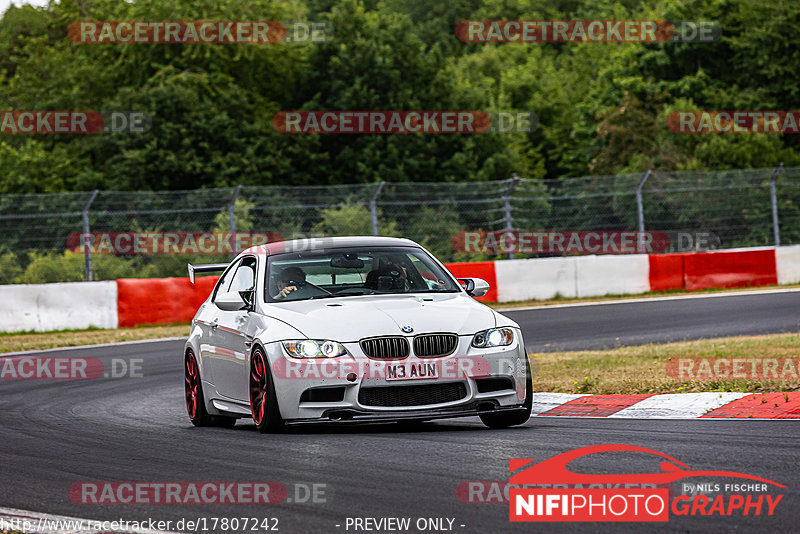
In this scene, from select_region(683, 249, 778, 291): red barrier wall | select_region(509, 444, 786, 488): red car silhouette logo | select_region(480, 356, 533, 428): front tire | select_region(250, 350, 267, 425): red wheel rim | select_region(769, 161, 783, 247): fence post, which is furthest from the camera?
select_region(769, 161, 783, 247): fence post

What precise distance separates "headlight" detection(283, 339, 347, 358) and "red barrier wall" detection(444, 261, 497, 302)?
49.4ft

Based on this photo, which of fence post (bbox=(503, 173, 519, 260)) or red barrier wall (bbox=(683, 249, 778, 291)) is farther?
red barrier wall (bbox=(683, 249, 778, 291))

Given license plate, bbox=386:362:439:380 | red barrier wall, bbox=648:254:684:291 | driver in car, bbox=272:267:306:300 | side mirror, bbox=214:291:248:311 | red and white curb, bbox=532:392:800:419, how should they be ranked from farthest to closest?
red barrier wall, bbox=648:254:684:291 → driver in car, bbox=272:267:306:300 → side mirror, bbox=214:291:248:311 → red and white curb, bbox=532:392:800:419 → license plate, bbox=386:362:439:380

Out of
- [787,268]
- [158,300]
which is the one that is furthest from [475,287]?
[787,268]

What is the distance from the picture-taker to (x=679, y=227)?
88.1 ft

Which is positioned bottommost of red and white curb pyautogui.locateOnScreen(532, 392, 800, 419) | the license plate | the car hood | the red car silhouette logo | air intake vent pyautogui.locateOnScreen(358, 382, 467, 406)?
red and white curb pyautogui.locateOnScreen(532, 392, 800, 419)

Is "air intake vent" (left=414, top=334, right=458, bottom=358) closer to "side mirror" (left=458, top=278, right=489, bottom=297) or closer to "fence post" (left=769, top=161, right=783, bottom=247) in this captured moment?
"side mirror" (left=458, top=278, right=489, bottom=297)

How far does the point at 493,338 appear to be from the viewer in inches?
333

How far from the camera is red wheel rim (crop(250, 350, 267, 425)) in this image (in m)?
8.48

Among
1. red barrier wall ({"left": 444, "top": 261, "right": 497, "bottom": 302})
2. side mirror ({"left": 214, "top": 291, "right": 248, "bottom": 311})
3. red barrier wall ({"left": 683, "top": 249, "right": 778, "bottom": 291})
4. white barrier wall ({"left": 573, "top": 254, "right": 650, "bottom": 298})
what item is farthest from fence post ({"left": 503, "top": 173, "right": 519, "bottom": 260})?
side mirror ({"left": 214, "top": 291, "right": 248, "bottom": 311})

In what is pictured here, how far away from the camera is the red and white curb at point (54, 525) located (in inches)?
218

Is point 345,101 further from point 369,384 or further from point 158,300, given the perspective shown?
point 369,384

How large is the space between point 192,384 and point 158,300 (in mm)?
12829

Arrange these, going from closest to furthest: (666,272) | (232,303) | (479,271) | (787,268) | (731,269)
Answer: (232,303), (479,271), (666,272), (731,269), (787,268)
